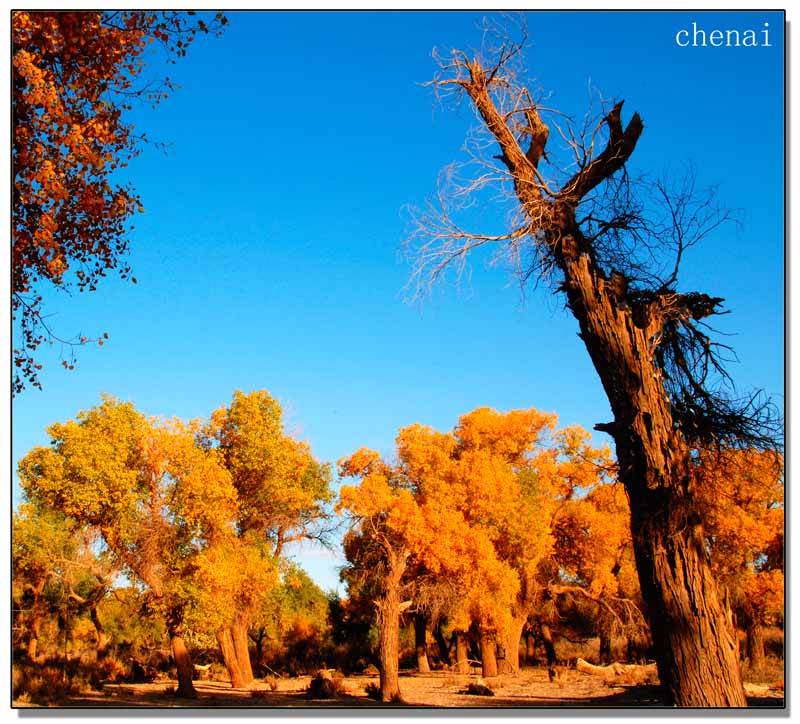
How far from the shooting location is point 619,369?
4840 mm

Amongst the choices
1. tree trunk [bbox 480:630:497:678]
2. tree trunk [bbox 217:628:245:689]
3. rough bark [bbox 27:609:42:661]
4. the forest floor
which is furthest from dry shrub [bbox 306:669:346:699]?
tree trunk [bbox 480:630:497:678]

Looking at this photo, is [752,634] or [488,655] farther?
[488,655]

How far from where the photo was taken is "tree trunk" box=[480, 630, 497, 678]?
18.0 meters

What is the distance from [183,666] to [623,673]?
9637 millimetres

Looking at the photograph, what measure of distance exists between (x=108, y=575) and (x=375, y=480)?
5.17 meters

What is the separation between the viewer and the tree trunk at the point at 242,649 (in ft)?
50.3

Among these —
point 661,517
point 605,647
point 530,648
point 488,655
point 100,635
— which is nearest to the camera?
point 661,517

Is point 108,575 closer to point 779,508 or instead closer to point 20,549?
point 20,549

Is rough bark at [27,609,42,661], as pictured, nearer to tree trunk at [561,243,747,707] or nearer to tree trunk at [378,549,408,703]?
tree trunk at [378,549,408,703]

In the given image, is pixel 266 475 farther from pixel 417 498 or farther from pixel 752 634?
pixel 752 634

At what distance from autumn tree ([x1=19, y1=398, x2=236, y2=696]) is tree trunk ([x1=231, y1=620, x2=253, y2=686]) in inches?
50.2

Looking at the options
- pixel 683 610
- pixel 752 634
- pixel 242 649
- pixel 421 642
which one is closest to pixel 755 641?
pixel 752 634

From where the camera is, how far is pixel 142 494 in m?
14.8

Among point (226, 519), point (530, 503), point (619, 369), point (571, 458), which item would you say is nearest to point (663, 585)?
point (619, 369)
